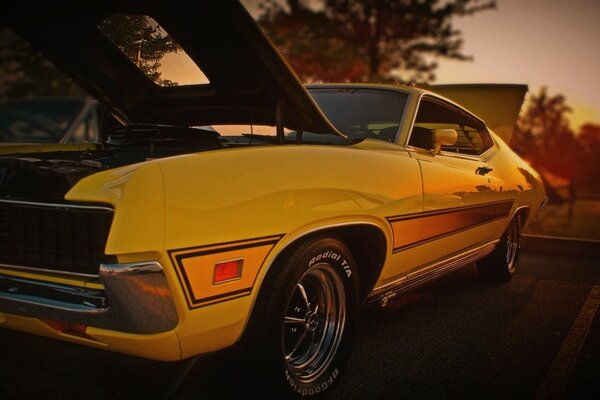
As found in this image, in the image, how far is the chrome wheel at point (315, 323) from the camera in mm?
2441

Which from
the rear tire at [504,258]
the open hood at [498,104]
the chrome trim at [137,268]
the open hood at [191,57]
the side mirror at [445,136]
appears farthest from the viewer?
the open hood at [498,104]

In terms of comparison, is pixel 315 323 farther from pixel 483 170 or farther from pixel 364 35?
pixel 364 35

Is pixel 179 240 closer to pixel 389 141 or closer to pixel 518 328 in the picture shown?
pixel 389 141

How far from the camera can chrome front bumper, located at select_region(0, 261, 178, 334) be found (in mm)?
1685

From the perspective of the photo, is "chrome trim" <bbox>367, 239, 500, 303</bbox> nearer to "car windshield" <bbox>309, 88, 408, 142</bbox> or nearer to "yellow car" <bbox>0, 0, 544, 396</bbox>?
"yellow car" <bbox>0, 0, 544, 396</bbox>

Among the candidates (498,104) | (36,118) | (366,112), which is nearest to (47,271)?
(366,112)

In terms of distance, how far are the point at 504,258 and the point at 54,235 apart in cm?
392

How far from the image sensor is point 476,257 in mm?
3979

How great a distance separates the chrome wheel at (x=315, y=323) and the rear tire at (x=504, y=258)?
2.49 m

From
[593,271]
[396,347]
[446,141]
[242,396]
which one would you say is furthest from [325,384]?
[593,271]

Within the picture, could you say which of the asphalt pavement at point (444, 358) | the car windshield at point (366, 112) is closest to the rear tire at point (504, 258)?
the asphalt pavement at point (444, 358)

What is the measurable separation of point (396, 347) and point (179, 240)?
186cm

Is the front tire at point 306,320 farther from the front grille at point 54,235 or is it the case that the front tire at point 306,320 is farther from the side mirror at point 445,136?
the side mirror at point 445,136

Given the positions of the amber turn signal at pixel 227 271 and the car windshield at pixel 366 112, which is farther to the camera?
the car windshield at pixel 366 112
